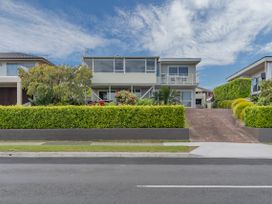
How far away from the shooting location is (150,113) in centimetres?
1723

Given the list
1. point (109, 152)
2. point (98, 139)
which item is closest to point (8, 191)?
point (109, 152)

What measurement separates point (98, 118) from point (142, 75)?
51.0 feet

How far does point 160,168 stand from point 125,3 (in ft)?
42.7

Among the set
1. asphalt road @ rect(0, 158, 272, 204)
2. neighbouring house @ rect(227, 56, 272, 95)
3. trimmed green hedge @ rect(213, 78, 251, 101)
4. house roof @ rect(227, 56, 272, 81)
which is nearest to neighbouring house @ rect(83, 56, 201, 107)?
trimmed green hedge @ rect(213, 78, 251, 101)

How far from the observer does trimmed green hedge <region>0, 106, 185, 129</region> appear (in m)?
17.2

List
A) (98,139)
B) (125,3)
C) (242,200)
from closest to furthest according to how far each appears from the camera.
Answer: (242,200) → (98,139) → (125,3)

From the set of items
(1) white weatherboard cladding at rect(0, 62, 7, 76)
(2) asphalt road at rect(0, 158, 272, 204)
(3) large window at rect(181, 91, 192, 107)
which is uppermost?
(1) white weatherboard cladding at rect(0, 62, 7, 76)

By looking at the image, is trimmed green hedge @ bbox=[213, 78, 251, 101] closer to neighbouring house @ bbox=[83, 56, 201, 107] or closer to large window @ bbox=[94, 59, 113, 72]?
neighbouring house @ bbox=[83, 56, 201, 107]

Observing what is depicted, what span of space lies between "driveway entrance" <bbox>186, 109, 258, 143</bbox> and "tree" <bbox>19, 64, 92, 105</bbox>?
920 centimetres

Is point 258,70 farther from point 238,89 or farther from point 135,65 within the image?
point 135,65

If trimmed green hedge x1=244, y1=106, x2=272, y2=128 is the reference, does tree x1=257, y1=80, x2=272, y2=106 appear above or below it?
above

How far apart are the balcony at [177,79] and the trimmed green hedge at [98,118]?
17.0m

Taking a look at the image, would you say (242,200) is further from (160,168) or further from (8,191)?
(8,191)

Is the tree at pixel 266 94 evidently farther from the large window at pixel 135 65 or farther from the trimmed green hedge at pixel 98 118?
the large window at pixel 135 65
